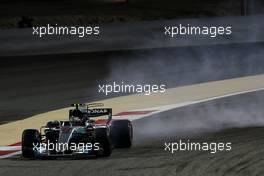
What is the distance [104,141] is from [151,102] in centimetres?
542

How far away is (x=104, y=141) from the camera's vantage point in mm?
11195

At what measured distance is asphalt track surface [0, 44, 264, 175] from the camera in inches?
417

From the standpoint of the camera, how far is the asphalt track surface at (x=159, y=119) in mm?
10586

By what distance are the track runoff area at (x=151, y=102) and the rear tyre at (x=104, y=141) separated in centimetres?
133

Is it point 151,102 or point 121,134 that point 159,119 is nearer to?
point 151,102

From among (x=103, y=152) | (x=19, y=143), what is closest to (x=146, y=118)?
(x=19, y=143)

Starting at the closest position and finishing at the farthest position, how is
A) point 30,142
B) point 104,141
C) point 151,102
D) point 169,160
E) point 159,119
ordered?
point 169,160, point 104,141, point 30,142, point 159,119, point 151,102

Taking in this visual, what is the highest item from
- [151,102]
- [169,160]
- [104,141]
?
[104,141]

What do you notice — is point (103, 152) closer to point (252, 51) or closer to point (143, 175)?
point (143, 175)

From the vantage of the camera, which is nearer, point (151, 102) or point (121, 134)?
Answer: point (121, 134)

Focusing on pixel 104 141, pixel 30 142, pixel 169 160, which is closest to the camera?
pixel 169 160

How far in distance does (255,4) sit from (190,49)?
165 inches

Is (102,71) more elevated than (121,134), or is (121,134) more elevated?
(121,134)

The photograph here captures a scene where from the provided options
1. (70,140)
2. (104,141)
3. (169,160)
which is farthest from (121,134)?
(169,160)
